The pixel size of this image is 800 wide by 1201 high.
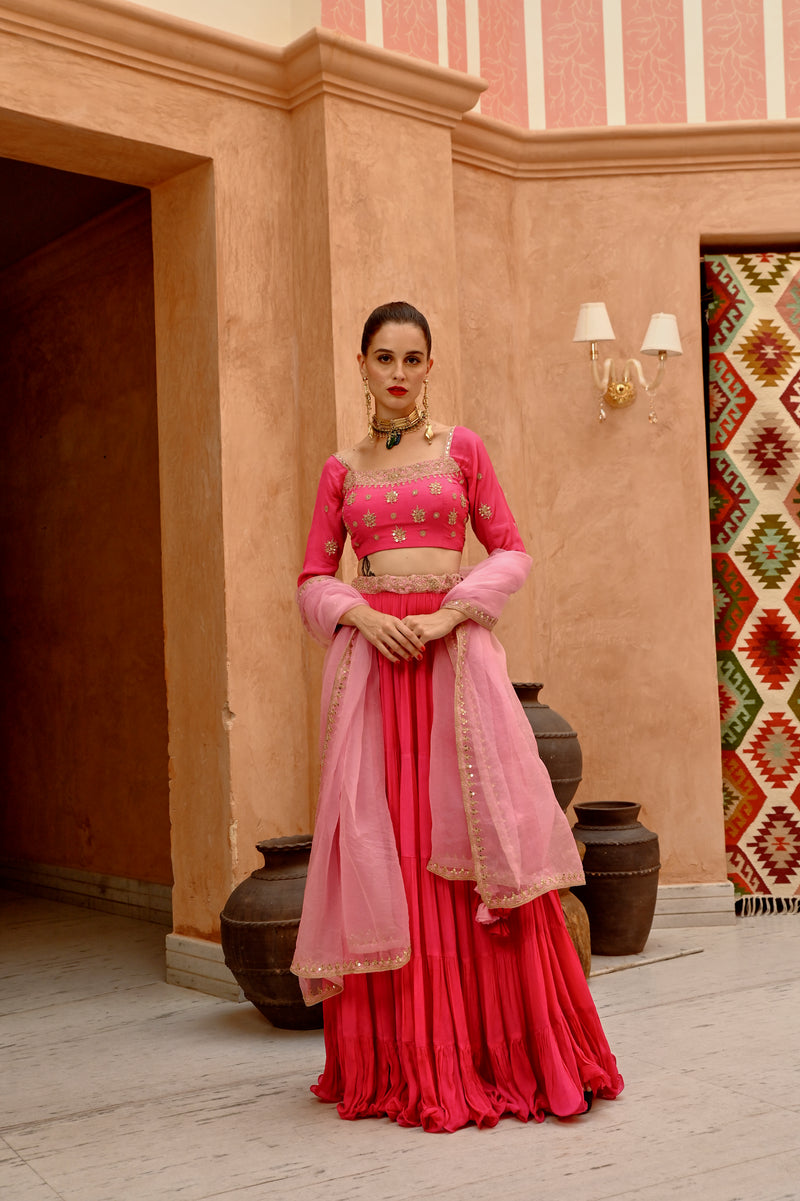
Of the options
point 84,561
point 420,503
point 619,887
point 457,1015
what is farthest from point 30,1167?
point 84,561

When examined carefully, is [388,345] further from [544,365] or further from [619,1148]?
[544,365]

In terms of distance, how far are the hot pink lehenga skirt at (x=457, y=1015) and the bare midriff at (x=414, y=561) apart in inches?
13.5

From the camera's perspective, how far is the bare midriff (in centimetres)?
304

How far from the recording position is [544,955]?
112 inches

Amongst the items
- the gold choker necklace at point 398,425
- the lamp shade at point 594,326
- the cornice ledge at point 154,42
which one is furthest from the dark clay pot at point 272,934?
the cornice ledge at point 154,42

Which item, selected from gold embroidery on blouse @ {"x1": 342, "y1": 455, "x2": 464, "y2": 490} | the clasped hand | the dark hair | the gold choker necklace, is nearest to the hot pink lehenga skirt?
the clasped hand

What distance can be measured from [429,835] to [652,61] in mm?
3727

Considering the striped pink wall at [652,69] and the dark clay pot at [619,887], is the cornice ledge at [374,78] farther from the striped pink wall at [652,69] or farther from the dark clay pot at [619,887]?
the dark clay pot at [619,887]

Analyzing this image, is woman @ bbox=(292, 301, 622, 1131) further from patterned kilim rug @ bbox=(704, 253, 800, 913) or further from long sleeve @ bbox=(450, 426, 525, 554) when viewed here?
patterned kilim rug @ bbox=(704, 253, 800, 913)

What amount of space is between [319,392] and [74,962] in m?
2.44

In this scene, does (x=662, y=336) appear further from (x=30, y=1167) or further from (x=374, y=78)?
(x=30, y=1167)

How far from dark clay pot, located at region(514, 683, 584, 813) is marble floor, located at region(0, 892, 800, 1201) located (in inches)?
26.7

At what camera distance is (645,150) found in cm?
511

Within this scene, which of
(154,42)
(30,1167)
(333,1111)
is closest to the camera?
(30,1167)
